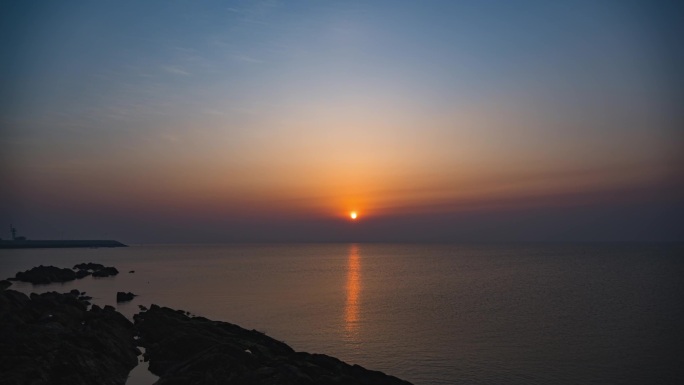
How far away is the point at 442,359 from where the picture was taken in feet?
115

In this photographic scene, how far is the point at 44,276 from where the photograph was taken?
9619cm

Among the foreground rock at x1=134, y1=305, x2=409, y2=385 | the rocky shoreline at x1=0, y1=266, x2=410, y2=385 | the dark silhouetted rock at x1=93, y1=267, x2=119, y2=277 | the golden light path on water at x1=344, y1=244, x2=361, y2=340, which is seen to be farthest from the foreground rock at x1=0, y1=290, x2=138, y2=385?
the dark silhouetted rock at x1=93, y1=267, x2=119, y2=277

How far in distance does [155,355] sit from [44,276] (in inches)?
3171

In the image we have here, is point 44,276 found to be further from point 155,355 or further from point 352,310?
point 155,355

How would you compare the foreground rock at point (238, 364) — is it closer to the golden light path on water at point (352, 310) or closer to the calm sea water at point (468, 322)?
the calm sea water at point (468, 322)

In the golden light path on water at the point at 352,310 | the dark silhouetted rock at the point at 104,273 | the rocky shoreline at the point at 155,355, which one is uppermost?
the rocky shoreline at the point at 155,355

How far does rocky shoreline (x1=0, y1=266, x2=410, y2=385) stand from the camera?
2272 centimetres

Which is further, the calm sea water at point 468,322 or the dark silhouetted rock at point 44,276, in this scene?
the dark silhouetted rock at point 44,276

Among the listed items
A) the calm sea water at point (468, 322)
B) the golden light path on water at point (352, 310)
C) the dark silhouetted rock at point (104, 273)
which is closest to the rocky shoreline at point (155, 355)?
the calm sea water at point (468, 322)

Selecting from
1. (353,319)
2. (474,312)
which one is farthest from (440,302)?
(353,319)

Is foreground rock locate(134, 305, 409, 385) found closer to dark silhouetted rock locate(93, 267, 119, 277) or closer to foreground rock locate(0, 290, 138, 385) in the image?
foreground rock locate(0, 290, 138, 385)

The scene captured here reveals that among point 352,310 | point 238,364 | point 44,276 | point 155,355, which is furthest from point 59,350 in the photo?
point 44,276

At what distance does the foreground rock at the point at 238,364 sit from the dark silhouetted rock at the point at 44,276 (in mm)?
75471

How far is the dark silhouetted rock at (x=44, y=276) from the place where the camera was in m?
95.6
